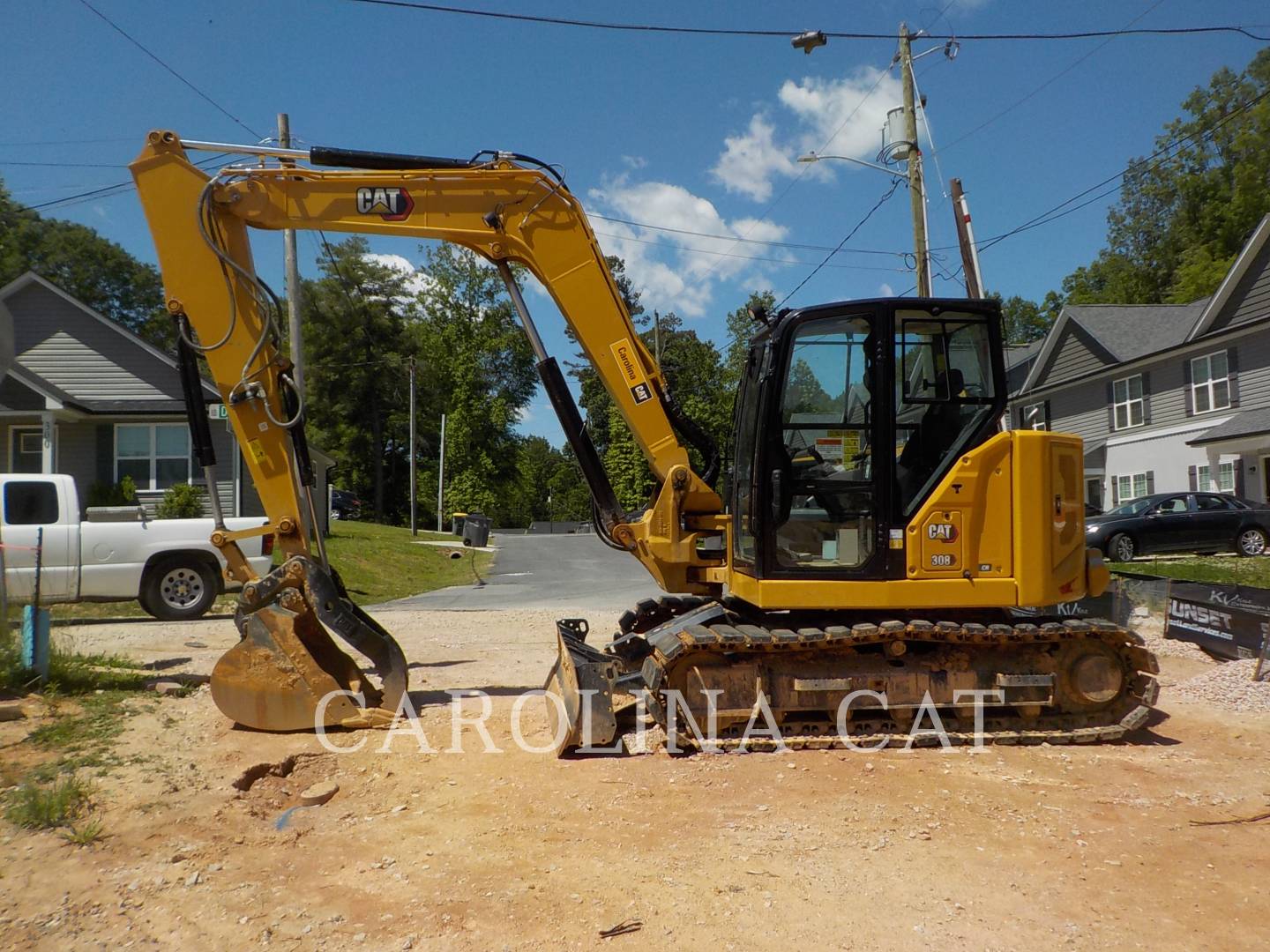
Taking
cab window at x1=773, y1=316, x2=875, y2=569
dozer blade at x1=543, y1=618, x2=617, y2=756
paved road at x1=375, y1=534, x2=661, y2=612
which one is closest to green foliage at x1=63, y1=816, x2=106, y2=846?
dozer blade at x1=543, y1=618, x2=617, y2=756

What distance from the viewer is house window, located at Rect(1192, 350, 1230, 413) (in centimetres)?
2302

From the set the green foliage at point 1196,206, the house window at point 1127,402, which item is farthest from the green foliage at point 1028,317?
the house window at point 1127,402

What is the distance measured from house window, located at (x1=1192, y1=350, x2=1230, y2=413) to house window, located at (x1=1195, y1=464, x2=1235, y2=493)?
5.04 ft

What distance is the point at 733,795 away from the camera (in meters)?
5.11

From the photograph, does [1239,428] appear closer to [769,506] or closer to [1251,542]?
[1251,542]

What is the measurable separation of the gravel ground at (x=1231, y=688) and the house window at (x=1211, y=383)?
17913 mm

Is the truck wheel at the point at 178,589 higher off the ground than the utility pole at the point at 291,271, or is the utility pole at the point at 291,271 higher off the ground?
the utility pole at the point at 291,271

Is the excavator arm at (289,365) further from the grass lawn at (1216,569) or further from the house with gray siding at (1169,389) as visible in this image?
the house with gray siding at (1169,389)

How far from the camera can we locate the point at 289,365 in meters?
6.71

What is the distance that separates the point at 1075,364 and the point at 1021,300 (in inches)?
2065

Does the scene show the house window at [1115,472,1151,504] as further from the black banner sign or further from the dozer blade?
the dozer blade

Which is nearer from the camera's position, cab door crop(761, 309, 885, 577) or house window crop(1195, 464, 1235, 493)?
cab door crop(761, 309, 885, 577)

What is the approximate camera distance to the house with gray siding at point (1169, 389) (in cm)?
2173

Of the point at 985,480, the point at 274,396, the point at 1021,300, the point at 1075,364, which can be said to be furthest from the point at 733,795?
the point at 1021,300
